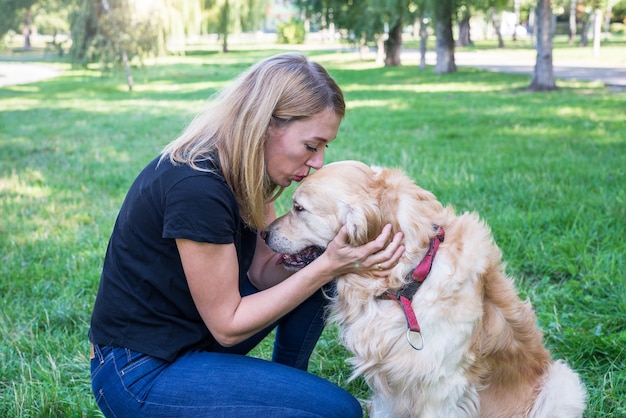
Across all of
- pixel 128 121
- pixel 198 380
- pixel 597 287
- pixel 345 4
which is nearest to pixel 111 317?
pixel 198 380

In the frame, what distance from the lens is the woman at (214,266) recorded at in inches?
83.6

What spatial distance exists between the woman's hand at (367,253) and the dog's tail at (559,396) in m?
0.83

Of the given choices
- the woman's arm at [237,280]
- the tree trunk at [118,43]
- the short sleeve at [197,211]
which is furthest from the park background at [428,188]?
the tree trunk at [118,43]

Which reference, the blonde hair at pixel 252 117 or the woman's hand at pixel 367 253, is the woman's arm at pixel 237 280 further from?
the blonde hair at pixel 252 117

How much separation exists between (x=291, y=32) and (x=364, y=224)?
4904 centimetres

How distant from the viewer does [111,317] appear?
2.29 meters

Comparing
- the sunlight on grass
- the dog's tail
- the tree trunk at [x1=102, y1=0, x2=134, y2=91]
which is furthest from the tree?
the dog's tail

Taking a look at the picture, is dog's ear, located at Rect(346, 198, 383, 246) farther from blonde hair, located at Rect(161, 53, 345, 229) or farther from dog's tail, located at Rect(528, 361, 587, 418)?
dog's tail, located at Rect(528, 361, 587, 418)

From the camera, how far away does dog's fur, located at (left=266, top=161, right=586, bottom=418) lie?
2373 millimetres

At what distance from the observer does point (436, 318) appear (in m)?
2.35

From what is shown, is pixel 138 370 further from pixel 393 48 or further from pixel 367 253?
pixel 393 48

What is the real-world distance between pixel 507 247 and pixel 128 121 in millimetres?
9117

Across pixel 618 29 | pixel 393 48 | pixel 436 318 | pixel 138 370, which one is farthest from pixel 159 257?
pixel 618 29

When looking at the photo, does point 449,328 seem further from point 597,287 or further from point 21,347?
point 21,347
